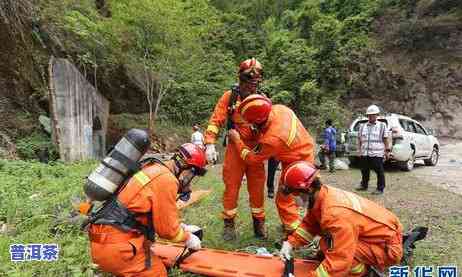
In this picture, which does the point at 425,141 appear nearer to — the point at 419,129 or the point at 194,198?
the point at 419,129

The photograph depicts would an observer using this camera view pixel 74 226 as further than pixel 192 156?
Yes

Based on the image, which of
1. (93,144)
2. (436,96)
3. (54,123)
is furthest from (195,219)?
(436,96)

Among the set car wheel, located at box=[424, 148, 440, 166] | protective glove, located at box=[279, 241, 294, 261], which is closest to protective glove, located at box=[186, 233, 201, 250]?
protective glove, located at box=[279, 241, 294, 261]

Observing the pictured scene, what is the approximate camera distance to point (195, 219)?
5.93 metres

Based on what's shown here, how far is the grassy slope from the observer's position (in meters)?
4.23

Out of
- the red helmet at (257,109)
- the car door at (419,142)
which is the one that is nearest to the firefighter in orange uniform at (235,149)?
the red helmet at (257,109)

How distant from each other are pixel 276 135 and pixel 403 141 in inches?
328

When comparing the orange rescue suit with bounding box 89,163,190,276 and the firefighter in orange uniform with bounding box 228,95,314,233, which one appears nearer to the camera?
the orange rescue suit with bounding box 89,163,190,276

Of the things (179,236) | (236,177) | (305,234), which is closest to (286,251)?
(305,234)

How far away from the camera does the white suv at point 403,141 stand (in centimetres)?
1120

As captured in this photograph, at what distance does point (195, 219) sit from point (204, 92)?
588 inches

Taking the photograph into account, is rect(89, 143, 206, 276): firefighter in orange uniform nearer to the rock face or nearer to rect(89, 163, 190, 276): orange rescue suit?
rect(89, 163, 190, 276): orange rescue suit

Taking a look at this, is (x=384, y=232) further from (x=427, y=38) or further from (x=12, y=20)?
(x=427, y=38)

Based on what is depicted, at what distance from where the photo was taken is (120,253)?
10.6 feet
